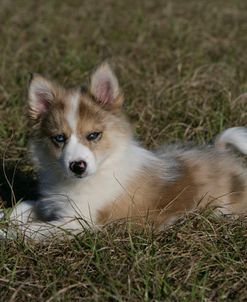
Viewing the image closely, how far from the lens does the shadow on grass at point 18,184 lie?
564 cm

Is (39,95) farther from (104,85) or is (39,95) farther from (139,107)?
(139,107)

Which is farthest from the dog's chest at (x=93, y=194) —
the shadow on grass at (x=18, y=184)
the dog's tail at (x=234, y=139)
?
the dog's tail at (x=234, y=139)

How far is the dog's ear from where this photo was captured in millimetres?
4875

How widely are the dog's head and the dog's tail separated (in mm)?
805

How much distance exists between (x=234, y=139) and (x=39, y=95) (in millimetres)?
1487

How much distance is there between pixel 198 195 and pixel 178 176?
199mm

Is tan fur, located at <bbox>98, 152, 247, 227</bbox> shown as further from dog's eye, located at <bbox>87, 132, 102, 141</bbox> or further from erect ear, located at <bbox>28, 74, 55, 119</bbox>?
erect ear, located at <bbox>28, 74, 55, 119</bbox>

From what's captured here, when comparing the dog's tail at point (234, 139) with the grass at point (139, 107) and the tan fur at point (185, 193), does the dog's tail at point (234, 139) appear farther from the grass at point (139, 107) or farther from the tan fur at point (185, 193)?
the grass at point (139, 107)

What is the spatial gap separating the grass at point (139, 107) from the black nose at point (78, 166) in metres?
0.43

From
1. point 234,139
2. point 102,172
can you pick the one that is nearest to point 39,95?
point 102,172

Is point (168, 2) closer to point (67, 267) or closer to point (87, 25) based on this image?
point (87, 25)

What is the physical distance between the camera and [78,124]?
466 cm

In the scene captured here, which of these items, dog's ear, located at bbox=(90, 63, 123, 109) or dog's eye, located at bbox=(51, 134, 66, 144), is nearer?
dog's eye, located at bbox=(51, 134, 66, 144)

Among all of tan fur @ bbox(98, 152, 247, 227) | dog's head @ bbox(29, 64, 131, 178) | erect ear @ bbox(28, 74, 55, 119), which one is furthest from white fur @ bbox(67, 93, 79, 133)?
tan fur @ bbox(98, 152, 247, 227)
